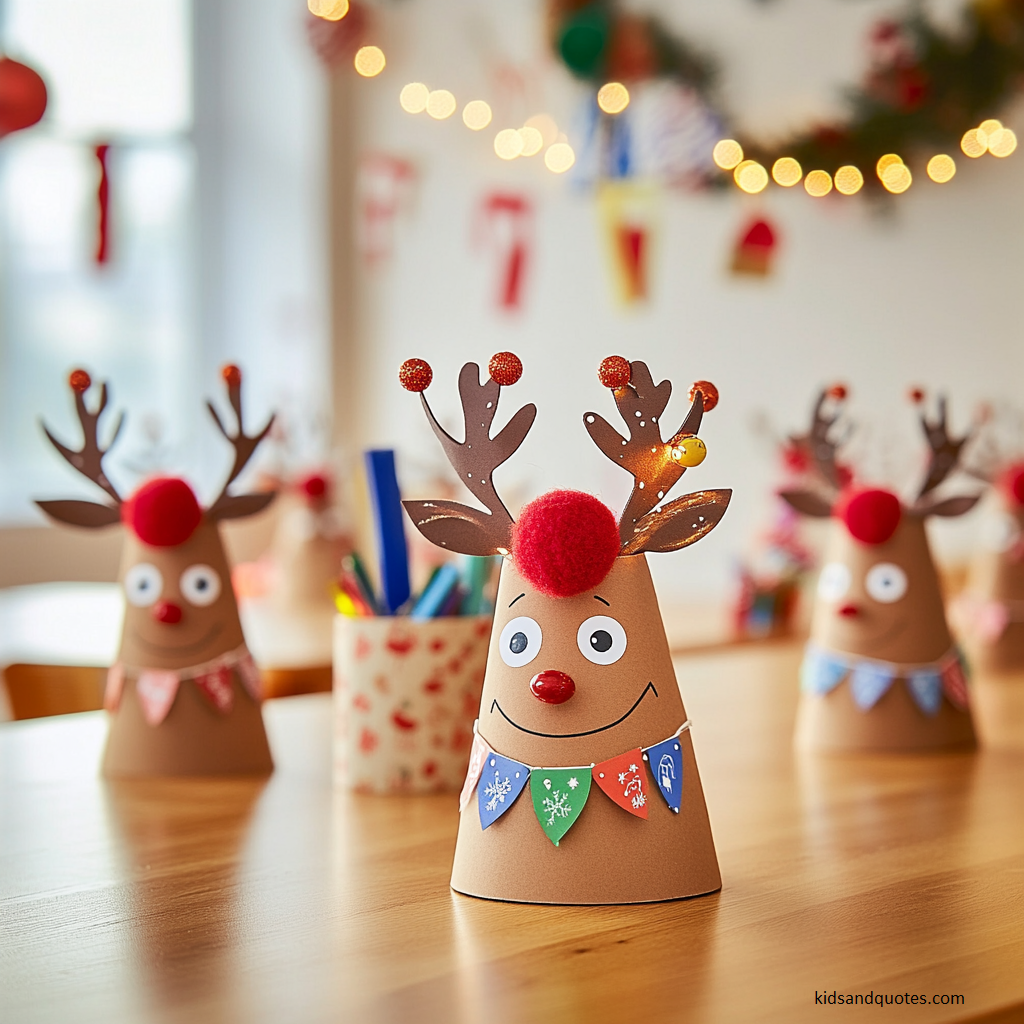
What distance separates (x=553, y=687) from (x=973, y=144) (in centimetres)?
198

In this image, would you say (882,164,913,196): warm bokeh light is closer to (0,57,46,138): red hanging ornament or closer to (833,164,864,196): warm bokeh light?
(833,164,864,196): warm bokeh light

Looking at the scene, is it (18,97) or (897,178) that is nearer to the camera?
(18,97)

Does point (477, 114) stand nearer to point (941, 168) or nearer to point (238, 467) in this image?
point (941, 168)

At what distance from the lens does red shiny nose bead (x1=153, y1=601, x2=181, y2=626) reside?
3.23 feet

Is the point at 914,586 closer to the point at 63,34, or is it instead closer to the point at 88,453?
the point at 88,453

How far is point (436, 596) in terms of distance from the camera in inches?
37.6

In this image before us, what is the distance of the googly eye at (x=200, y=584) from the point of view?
0.99m

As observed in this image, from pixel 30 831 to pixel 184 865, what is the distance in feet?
0.43

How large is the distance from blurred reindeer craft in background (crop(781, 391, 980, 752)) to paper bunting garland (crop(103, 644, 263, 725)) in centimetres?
42

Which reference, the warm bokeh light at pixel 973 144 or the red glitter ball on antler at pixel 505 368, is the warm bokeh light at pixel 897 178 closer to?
the warm bokeh light at pixel 973 144

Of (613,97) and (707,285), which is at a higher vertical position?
(613,97)

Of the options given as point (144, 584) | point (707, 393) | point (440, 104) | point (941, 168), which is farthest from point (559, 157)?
point (707, 393)

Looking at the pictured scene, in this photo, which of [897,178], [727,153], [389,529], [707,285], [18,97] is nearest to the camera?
[389,529]

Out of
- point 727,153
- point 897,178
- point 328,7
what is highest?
point 328,7
